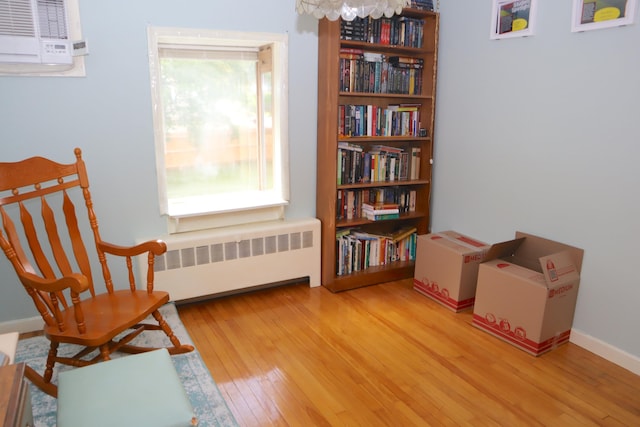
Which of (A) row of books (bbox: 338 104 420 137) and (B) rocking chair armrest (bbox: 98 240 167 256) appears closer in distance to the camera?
(B) rocking chair armrest (bbox: 98 240 167 256)

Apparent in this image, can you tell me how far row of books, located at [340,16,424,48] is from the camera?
10.3 ft

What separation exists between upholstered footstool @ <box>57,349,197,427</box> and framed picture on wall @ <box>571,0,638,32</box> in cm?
265

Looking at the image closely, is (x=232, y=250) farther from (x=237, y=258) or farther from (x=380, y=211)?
(x=380, y=211)

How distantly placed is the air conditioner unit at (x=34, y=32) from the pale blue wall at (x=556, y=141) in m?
2.52

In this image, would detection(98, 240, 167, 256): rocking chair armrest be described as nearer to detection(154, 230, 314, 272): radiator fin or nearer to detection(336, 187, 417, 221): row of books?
detection(154, 230, 314, 272): radiator fin

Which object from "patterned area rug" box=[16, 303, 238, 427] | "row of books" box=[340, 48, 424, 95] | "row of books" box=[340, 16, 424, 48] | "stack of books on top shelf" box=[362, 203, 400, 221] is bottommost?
"patterned area rug" box=[16, 303, 238, 427]

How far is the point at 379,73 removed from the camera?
334cm

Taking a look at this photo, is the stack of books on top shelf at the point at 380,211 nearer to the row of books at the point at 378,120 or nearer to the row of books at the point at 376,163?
the row of books at the point at 376,163

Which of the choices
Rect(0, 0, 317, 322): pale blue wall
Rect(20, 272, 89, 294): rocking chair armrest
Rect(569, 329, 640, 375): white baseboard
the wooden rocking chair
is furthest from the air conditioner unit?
Rect(569, 329, 640, 375): white baseboard

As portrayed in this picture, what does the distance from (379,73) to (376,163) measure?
0.65 meters

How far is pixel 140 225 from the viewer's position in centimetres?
294

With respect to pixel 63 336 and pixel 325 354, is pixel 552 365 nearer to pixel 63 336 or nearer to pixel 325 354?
pixel 325 354

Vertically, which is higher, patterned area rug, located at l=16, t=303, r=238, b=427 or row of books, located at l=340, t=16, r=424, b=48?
row of books, located at l=340, t=16, r=424, b=48

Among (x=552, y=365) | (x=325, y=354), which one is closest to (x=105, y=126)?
(x=325, y=354)
